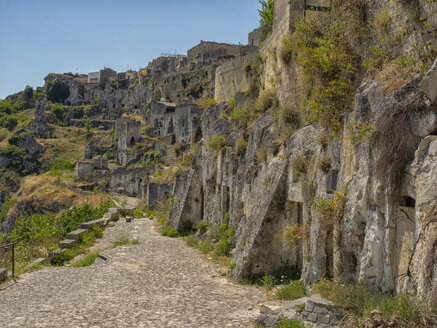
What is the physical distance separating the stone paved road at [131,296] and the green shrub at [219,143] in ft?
15.8

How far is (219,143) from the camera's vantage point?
16141mm

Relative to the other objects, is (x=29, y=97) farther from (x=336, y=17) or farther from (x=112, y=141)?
(x=336, y=17)

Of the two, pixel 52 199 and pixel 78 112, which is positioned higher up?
pixel 78 112

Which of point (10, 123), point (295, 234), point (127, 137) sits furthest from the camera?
point (10, 123)

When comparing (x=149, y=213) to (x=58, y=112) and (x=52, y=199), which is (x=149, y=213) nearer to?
(x=52, y=199)

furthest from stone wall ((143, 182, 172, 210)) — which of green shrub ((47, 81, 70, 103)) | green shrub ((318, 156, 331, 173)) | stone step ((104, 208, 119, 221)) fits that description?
Answer: green shrub ((47, 81, 70, 103))

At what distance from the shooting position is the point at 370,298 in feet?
17.8

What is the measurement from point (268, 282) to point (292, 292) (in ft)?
4.57

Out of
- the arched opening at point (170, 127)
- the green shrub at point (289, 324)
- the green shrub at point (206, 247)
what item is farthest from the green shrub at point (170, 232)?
the arched opening at point (170, 127)

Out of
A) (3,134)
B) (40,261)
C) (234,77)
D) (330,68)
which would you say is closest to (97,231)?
(40,261)

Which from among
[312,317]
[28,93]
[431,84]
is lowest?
[312,317]

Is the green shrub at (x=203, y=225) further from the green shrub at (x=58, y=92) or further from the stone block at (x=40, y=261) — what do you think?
the green shrub at (x=58, y=92)

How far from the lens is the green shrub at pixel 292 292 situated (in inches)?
307

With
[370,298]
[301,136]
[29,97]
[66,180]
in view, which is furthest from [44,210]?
[29,97]
